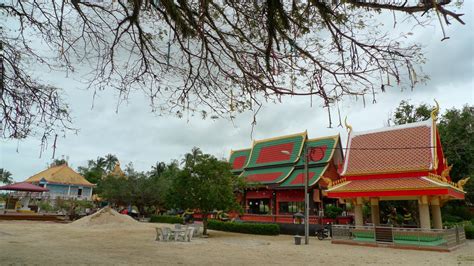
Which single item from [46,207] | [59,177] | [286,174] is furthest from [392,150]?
[59,177]

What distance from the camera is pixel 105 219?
80.0 ft

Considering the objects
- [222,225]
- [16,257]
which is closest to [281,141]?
[222,225]

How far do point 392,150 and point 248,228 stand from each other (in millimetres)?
10670

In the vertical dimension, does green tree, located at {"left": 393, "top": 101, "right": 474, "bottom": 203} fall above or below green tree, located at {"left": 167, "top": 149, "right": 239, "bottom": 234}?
above

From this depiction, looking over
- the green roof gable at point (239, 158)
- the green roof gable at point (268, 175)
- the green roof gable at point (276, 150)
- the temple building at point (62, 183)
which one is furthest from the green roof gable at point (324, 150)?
the temple building at point (62, 183)

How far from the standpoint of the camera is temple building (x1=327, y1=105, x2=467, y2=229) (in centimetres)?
1493

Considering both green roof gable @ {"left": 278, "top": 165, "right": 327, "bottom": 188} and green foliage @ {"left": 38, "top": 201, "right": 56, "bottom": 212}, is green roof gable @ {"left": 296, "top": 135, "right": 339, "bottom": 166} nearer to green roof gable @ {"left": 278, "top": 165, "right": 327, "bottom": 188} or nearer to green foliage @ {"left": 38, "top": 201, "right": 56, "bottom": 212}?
green roof gable @ {"left": 278, "top": 165, "right": 327, "bottom": 188}

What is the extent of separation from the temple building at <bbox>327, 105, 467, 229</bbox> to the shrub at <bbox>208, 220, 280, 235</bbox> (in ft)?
19.2

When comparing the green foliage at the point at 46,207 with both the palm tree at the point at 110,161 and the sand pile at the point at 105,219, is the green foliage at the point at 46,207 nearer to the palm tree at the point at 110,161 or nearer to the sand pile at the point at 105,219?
the sand pile at the point at 105,219

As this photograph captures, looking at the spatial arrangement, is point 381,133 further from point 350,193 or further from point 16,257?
point 16,257

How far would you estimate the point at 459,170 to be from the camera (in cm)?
2456

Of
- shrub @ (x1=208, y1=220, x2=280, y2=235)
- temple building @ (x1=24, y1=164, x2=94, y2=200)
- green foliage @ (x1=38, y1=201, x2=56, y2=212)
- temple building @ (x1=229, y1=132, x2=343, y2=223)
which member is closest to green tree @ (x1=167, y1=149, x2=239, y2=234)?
shrub @ (x1=208, y1=220, x2=280, y2=235)

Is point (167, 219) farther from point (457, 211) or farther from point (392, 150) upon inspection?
point (457, 211)

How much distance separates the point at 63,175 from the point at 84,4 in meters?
44.3
